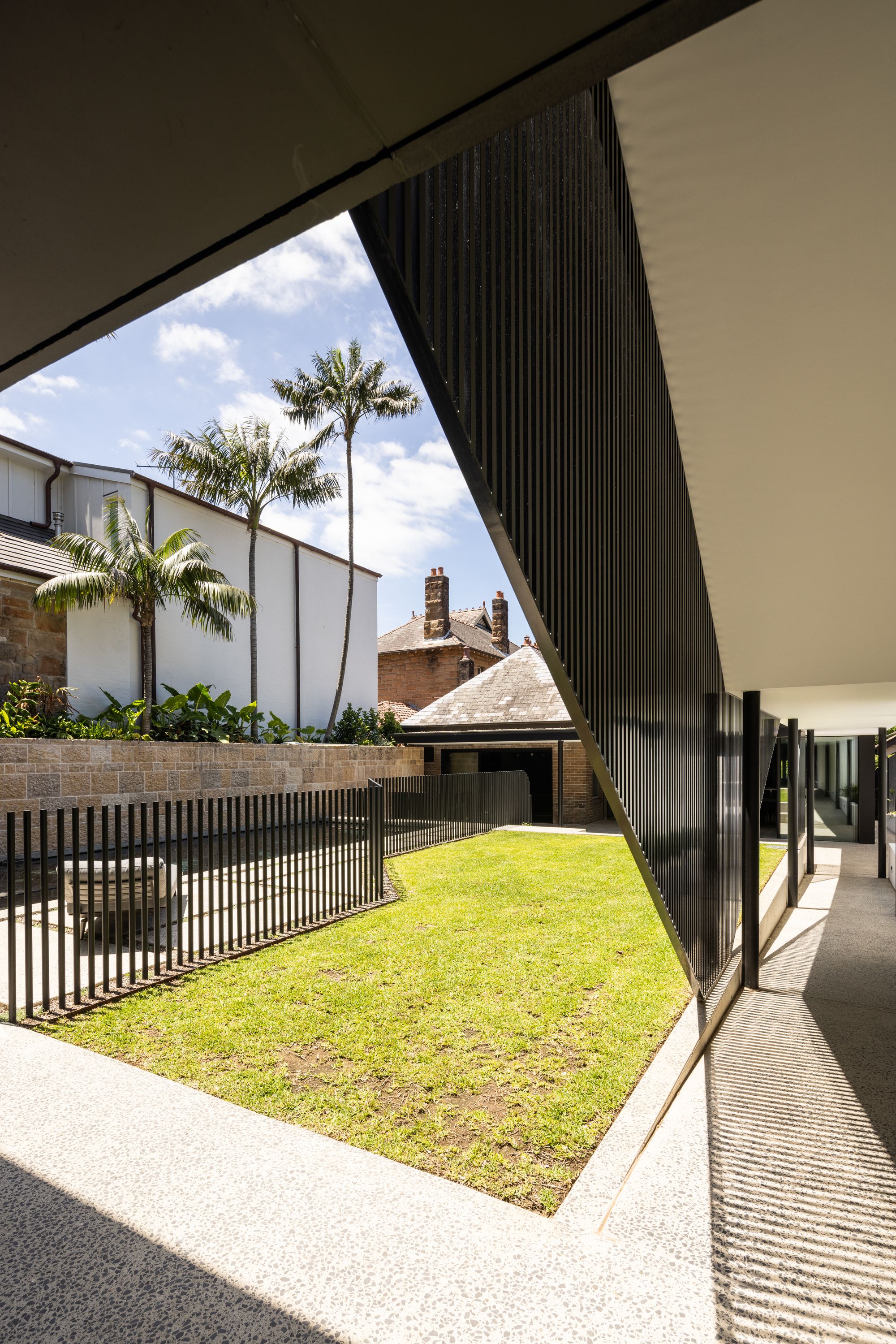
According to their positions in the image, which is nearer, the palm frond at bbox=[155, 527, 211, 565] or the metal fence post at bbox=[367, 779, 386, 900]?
the metal fence post at bbox=[367, 779, 386, 900]

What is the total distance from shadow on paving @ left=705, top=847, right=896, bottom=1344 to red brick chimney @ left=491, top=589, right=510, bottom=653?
106 feet

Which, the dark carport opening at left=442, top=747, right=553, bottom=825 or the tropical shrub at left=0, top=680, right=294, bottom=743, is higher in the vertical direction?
the tropical shrub at left=0, top=680, right=294, bottom=743

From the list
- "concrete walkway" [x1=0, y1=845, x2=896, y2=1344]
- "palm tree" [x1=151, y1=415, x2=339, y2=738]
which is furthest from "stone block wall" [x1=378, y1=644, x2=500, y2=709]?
"concrete walkway" [x1=0, y1=845, x2=896, y2=1344]

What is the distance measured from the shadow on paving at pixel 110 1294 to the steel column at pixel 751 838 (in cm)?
509

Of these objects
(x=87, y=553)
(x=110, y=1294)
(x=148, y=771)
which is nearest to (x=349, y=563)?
(x=87, y=553)

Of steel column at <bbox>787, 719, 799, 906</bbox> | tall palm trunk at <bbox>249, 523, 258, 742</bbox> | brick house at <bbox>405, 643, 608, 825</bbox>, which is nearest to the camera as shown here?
steel column at <bbox>787, 719, 799, 906</bbox>

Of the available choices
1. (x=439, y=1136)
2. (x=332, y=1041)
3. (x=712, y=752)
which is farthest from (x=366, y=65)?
(x=712, y=752)

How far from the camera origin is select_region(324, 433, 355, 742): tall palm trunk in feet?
68.0

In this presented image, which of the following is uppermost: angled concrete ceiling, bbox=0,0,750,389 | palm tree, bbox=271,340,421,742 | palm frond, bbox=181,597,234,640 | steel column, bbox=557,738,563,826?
palm tree, bbox=271,340,421,742

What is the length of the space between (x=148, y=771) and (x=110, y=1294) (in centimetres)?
1117

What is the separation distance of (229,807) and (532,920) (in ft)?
12.3

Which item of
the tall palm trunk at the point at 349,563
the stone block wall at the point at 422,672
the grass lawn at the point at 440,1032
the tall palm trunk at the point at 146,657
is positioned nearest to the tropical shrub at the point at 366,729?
the tall palm trunk at the point at 349,563

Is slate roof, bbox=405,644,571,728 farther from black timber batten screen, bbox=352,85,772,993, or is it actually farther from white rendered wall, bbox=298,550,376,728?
black timber batten screen, bbox=352,85,772,993

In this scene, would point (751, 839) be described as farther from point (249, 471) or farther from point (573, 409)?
point (249, 471)
